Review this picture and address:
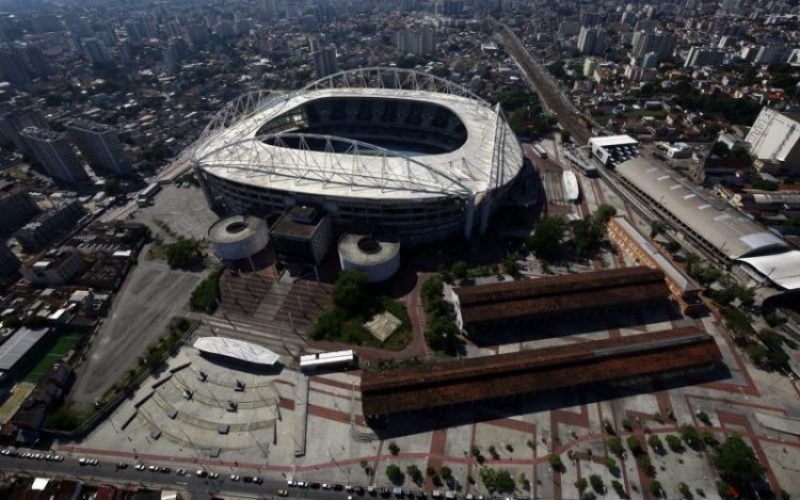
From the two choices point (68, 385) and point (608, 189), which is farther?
point (608, 189)

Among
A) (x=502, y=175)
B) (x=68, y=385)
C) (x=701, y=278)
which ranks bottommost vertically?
(x=68, y=385)

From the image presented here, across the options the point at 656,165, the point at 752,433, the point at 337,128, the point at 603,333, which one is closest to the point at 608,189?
the point at 656,165

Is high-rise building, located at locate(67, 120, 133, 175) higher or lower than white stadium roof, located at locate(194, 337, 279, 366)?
higher

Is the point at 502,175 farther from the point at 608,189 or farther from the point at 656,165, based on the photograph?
the point at 656,165

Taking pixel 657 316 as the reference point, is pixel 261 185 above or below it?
above

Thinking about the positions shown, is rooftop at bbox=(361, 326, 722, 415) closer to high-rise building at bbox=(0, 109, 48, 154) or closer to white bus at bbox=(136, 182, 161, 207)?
white bus at bbox=(136, 182, 161, 207)

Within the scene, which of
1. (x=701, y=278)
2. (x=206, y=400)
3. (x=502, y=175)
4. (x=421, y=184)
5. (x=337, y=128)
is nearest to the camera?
(x=206, y=400)

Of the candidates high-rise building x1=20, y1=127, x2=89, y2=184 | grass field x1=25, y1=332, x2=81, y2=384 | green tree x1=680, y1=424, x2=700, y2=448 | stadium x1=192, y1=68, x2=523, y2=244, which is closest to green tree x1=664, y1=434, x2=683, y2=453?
green tree x1=680, y1=424, x2=700, y2=448

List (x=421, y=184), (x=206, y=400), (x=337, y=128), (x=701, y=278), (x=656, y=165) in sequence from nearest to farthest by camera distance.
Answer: (x=206, y=400), (x=701, y=278), (x=421, y=184), (x=656, y=165), (x=337, y=128)
